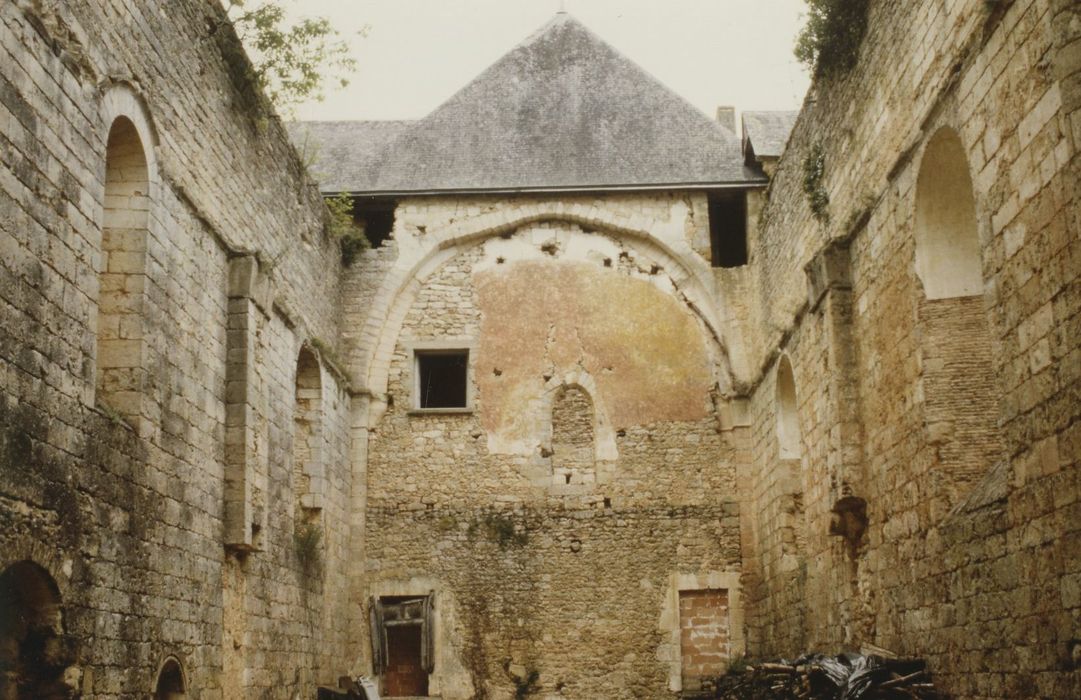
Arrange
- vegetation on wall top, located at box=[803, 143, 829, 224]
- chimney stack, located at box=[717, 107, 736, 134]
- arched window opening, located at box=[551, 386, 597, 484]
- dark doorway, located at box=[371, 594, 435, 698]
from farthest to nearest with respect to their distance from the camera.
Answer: chimney stack, located at box=[717, 107, 736, 134]
arched window opening, located at box=[551, 386, 597, 484]
dark doorway, located at box=[371, 594, 435, 698]
vegetation on wall top, located at box=[803, 143, 829, 224]

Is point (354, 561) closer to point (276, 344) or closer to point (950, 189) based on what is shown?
point (276, 344)

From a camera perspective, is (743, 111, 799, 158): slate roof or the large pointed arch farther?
(743, 111, 799, 158): slate roof

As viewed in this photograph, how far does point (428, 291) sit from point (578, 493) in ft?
10.6

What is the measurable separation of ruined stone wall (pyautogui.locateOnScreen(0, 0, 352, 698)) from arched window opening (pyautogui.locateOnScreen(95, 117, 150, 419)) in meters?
0.02

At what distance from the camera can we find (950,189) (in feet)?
28.0

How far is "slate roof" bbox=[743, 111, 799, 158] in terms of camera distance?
51.1 feet

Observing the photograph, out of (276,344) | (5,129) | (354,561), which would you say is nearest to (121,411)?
(5,129)

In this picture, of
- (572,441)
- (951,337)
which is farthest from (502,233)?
(951,337)

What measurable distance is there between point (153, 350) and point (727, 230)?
9.75 m

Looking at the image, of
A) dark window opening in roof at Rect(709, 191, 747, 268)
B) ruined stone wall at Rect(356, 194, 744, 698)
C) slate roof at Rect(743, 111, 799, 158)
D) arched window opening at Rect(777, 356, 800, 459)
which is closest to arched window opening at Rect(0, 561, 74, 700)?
ruined stone wall at Rect(356, 194, 744, 698)

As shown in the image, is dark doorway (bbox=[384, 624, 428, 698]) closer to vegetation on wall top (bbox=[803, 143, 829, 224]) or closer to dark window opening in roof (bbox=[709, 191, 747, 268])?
dark window opening in roof (bbox=[709, 191, 747, 268])

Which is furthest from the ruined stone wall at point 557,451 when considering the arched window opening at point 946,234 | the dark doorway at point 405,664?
the arched window opening at point 946,234

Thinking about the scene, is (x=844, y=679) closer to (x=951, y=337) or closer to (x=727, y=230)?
(x=951, y=337)

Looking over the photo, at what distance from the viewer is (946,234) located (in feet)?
28.2
